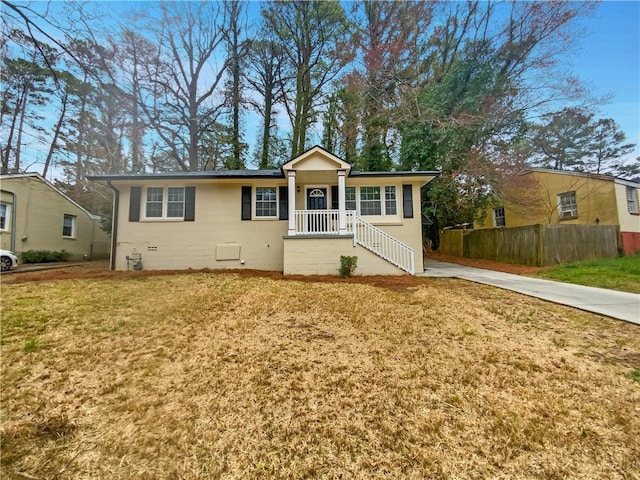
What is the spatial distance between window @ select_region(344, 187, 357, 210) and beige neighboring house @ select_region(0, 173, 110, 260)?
15260 mm

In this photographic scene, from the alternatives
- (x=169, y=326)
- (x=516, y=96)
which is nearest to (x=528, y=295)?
(x=169, y=326)

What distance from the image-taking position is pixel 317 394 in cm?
276

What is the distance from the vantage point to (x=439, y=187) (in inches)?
537

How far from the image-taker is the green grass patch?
737 cm

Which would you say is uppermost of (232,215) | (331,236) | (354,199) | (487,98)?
(487,98)

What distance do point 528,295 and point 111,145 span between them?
2330 centimetres

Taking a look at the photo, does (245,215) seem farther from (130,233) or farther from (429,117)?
(429,117)

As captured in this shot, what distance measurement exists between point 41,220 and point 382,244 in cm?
1721

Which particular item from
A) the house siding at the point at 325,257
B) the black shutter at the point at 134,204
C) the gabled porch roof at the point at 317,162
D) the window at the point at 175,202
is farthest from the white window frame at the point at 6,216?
the house siding at the point at 325,257

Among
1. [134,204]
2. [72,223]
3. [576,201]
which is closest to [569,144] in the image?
[576,201]

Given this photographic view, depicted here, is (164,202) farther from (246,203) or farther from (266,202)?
(266,202)

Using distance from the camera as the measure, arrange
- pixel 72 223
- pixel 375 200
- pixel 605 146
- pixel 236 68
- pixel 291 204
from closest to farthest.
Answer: pixel 291 204 → pixel 375 200 → pixel 72 223 → pixel 236 68 → pixel 605 146

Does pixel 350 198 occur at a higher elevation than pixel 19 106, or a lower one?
lower

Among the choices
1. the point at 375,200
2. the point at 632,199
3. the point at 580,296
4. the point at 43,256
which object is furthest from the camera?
the point at 43,256
